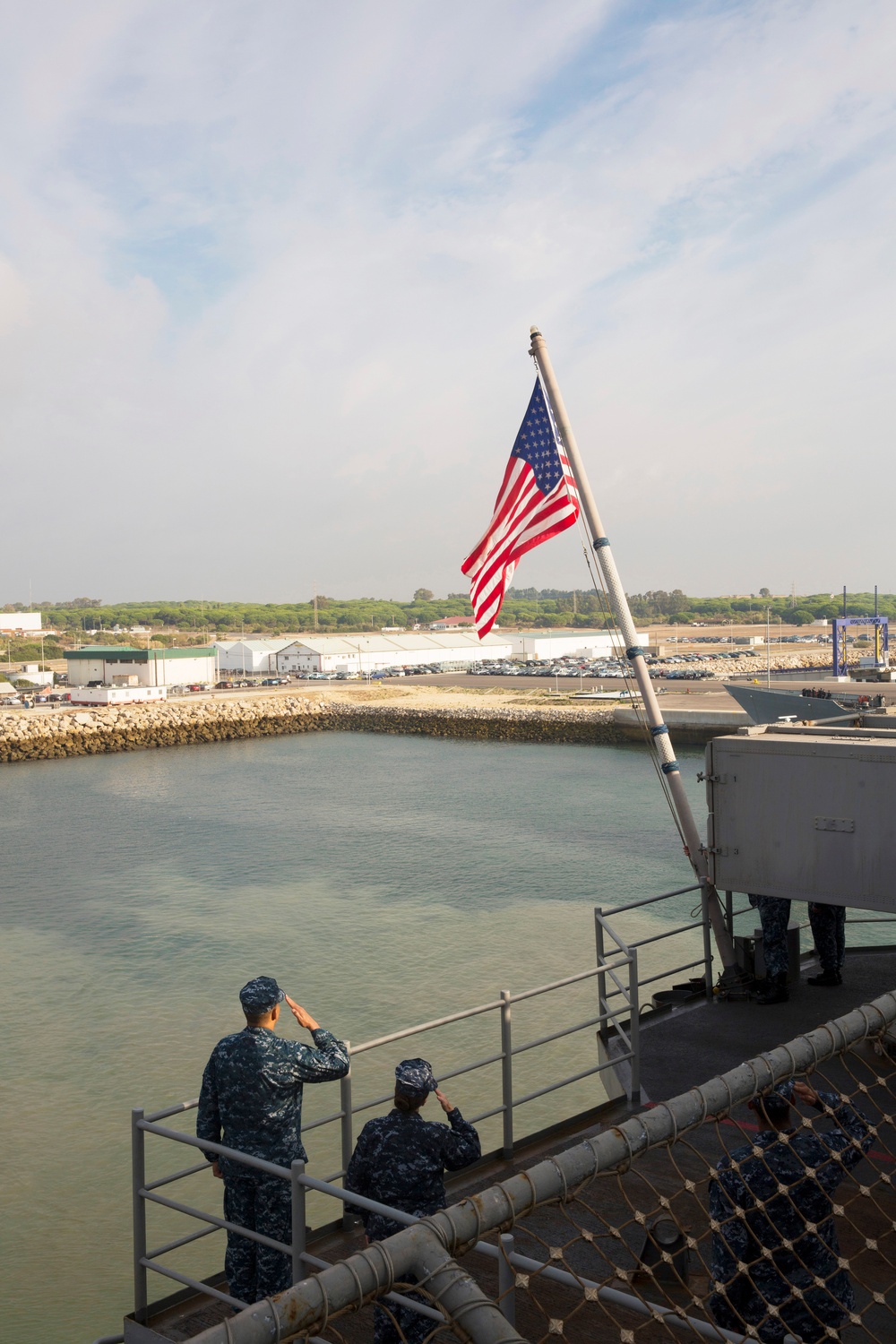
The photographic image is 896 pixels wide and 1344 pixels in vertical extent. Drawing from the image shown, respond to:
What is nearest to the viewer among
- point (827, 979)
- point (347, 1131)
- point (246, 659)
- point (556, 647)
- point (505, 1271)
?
point (505, 1271)

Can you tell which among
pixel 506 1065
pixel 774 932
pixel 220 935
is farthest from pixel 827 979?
pixel 220 935

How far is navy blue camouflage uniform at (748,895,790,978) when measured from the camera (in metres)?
8.47

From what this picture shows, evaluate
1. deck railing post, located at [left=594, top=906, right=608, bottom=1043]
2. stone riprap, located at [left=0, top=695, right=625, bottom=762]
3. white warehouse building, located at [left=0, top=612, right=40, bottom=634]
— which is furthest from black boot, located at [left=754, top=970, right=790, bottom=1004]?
white warehouse building, located at [left=0, top=612, right=40, bottom=634]

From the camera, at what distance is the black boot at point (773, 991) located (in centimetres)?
851

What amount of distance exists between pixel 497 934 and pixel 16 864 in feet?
53.2

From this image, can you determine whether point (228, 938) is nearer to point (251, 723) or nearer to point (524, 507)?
point (524, 507)

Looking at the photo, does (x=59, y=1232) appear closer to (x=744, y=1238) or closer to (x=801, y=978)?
(x=801, y=978)

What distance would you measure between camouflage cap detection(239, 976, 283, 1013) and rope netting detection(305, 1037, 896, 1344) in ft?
4.12

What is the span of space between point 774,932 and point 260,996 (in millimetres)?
5340

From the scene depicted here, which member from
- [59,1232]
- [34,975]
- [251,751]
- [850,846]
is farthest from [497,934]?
[251,751]

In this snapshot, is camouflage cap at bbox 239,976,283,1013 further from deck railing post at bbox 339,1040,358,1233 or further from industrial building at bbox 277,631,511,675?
industrial building at bbox 277,631,511,675

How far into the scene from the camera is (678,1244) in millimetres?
4566

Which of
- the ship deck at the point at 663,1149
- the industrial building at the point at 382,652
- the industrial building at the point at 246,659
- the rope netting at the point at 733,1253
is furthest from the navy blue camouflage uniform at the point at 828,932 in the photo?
the industrial building at the point at 246,659

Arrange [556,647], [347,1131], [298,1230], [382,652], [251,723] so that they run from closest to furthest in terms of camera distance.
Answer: [298,1230] → [347,1131] → [251,723] → [382,652] → [556,647]
